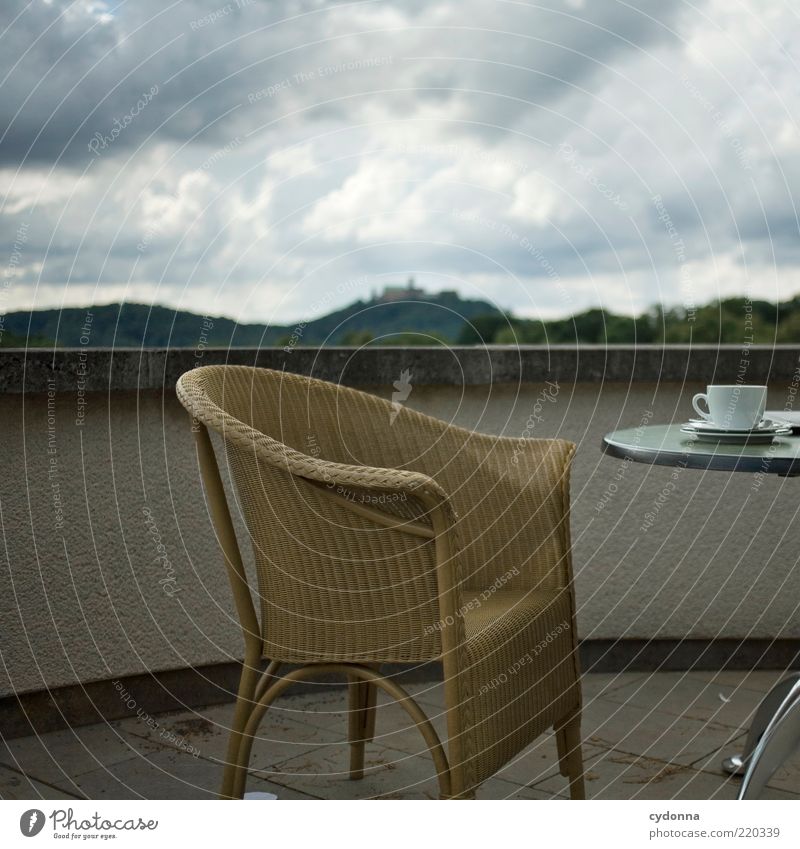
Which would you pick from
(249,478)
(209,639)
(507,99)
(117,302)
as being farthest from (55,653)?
(507,99)

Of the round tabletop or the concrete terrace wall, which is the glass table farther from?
the concrete terrace wall

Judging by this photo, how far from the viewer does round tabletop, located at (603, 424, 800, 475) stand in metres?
1.53

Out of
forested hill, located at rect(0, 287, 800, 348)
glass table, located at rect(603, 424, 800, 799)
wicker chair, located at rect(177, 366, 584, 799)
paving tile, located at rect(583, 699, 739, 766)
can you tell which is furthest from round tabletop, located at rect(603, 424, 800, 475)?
paving tile, located at rect(583, 699, 739, 766)

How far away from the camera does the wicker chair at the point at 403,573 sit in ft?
5.25

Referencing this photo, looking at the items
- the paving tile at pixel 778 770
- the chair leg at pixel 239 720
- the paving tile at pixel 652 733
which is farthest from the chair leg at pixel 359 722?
the paving tile at pixel 778 770

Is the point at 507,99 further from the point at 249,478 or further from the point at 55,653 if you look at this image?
the point at 55,653

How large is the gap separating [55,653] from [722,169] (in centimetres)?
190

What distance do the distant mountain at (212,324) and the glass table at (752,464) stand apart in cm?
45

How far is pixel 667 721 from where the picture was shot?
8.35 ft

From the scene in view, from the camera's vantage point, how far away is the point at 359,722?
221 cm

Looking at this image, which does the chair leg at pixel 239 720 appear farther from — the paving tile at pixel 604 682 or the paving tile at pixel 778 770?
the paving tile at pixel 604 682

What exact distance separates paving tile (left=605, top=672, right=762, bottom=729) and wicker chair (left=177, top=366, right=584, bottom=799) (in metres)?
0.71

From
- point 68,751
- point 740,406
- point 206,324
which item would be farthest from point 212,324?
point 740,406

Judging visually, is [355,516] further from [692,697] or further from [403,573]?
[692,697]
